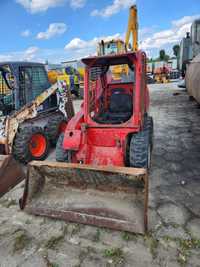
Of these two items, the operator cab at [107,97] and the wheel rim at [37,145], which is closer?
the operator cab at [107,97]

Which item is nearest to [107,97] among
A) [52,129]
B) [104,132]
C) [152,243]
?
[104,132]

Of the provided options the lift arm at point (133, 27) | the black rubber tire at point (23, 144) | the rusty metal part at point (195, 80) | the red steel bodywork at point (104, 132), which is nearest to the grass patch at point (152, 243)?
the red steel bodywork at point (104, 132)

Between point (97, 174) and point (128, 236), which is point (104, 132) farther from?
point (128, 236)

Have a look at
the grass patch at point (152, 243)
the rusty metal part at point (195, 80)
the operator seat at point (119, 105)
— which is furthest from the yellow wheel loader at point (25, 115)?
the rusty metal part at point (195, 80)

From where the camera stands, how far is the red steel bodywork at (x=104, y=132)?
8.80 feet

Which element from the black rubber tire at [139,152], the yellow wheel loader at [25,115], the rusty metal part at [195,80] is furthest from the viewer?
the rusty metal part at [195,80]

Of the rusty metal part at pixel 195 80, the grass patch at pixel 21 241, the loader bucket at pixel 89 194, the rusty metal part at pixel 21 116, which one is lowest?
the grass patch at pixel 21 241

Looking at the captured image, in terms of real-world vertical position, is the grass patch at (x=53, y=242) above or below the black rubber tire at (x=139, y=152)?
below

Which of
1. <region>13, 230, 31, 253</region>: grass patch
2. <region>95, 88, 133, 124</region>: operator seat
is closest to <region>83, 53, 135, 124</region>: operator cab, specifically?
<region>95, 88, 133, 124</region>: operator seat

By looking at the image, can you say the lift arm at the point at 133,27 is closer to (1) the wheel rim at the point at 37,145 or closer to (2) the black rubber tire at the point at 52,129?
(2) the black rubber tire at the point at 52,129

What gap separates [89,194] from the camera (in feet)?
7.50

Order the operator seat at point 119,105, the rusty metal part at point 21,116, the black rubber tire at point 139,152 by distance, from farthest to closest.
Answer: the operator seat at point 119,105, the rusty metal part at point 21,116, the black rubber tire at point 139,152

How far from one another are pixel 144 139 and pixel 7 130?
224cm

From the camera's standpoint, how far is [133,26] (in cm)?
812
